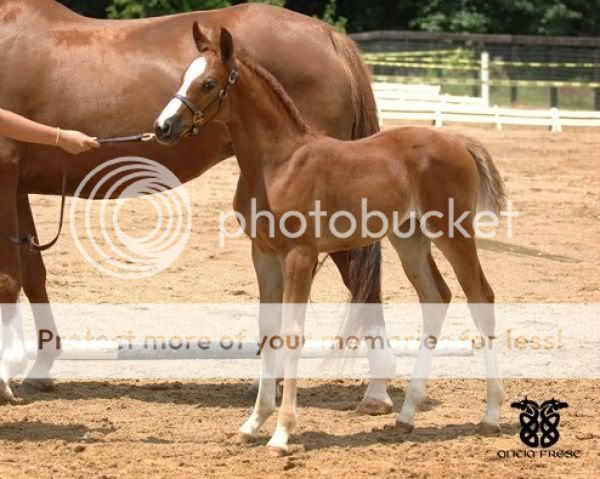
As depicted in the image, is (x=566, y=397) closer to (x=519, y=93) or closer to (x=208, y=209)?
(x=208, y=209)

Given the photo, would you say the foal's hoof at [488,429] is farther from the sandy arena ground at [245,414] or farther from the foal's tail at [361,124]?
the foal's tail at [361,124]

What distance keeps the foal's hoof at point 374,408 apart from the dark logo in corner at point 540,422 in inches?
28.9

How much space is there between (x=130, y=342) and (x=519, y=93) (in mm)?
21107

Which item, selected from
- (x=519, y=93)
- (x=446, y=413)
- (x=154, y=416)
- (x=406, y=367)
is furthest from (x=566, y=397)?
(x=519, y=93)

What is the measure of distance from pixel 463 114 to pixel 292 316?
1636 cm

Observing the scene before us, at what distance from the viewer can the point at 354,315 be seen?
6.15 metres

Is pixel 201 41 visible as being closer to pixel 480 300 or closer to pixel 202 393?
pixel 480 300

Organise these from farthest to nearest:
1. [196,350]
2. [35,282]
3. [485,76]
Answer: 1. [485,76]
2. [196,350]
3. [35,282]

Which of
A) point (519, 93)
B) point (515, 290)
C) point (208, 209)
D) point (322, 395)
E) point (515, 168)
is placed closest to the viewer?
point (322, 395)

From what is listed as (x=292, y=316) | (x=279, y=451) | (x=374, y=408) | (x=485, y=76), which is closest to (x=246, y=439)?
(x=279, y=451)

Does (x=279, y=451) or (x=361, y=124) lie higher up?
(x=361, y=124)

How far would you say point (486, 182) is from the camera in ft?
18.7

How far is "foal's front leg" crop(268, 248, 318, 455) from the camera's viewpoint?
16.9 ft

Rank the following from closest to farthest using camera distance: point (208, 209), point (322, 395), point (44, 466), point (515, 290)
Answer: point (44, 466), point (322, 395), point (515, 290), point (208, 209)
